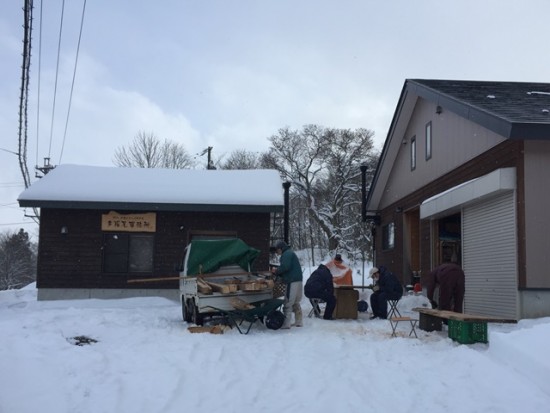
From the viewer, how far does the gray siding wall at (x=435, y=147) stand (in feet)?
44.5

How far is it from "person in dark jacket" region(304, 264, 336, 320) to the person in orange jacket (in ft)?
7.18

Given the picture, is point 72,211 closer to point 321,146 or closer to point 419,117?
point 419,117

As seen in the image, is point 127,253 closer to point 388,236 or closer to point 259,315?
point 259,315

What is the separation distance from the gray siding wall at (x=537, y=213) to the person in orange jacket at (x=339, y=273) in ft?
16.4

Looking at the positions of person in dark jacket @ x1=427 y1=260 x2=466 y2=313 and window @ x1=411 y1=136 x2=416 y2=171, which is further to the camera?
window @ x1=411 y1=136 x2=416 y2=171

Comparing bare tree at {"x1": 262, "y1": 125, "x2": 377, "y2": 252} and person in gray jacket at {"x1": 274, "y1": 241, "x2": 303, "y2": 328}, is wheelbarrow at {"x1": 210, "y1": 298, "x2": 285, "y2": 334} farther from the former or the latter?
bare tree at {"x1": 262, "y1": 125, "x2": 377, "y2": 252}

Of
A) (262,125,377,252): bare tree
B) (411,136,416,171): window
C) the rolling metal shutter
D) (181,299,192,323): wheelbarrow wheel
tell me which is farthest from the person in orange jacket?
(262,125,377,252): bare tree

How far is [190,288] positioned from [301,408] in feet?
20.6

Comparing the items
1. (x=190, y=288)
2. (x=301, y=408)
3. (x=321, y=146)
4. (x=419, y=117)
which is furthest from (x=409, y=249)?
(x=321, y=146)

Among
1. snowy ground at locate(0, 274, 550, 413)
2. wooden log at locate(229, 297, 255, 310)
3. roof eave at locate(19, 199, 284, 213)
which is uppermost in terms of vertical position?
roof eave at locate(19, 199, 284, 213)

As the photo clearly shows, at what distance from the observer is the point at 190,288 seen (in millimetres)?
11828

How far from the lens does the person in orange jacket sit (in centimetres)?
1485

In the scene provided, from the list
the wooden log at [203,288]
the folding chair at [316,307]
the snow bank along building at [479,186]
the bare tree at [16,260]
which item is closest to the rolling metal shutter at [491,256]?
the snow bank along building at [479,186]

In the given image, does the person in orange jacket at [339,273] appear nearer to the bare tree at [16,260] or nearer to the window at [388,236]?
the window at [388,236]
